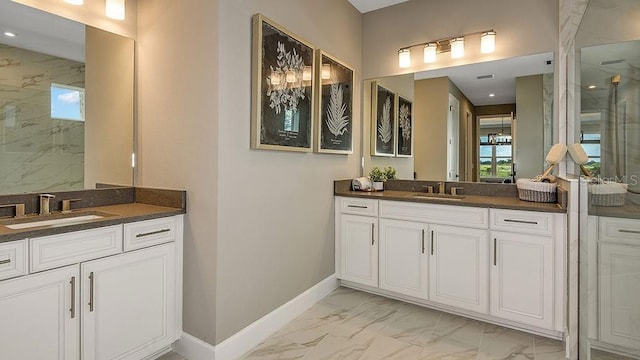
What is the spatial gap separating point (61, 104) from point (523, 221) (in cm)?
306

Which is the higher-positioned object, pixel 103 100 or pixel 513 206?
pixel 103 100

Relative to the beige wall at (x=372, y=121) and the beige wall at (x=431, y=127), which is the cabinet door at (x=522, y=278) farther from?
the beige wall at (x=372, y=121)

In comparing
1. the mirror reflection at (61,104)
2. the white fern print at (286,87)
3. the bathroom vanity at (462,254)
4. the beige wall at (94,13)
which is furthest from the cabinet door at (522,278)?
the beige wall at (94,13)

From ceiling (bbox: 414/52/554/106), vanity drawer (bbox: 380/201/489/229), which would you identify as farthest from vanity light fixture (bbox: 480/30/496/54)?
vanity drawer (bbox: 380/201/489/229)

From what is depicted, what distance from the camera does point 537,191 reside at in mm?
2408

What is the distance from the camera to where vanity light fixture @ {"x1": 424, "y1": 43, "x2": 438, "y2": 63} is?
302 cm

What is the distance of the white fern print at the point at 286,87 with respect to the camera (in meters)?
2.26

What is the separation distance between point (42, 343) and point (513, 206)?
8.91 ft

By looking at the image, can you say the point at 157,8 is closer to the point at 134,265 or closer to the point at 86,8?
the point at 86,8

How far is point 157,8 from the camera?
7.18 ft

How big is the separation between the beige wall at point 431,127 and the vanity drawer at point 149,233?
7.43 feet

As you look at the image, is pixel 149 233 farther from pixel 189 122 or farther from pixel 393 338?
pixel 393 338

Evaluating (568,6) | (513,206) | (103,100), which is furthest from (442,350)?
(103,100)

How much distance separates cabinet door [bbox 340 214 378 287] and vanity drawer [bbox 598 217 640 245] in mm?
1574
